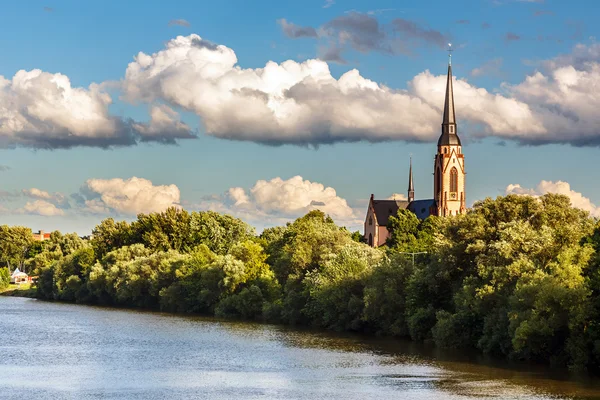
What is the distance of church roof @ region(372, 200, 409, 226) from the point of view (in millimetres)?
169000

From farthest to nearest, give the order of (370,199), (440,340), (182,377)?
(370,199)
(440,340)
(182,377)

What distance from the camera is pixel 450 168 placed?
168 metres

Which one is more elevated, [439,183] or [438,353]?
[439,183]

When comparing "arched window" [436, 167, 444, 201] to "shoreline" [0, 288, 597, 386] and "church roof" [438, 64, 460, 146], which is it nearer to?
"church roof" [438, 64, 460, 146]

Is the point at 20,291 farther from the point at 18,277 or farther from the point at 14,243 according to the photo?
the point at 14,243

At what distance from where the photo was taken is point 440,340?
194 feet

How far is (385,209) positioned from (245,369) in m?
124

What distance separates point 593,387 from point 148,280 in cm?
7421

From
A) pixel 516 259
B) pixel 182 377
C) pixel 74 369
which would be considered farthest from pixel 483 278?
pixel 74 369

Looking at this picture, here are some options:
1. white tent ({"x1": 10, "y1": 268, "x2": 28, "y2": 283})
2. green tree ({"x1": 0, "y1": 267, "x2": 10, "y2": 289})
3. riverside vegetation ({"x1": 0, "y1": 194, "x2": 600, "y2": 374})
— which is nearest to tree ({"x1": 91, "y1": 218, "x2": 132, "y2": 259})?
riverside vegetation ({"x1": 0, "y1": 194, "x2": 600, "y2": 374})

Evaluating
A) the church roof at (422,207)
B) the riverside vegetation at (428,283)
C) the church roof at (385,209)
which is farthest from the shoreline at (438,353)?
the church roof at (422,207)

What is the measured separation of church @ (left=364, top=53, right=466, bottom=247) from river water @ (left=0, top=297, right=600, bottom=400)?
9743 cm

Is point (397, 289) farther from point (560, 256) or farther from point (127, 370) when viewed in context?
point (127, 370)

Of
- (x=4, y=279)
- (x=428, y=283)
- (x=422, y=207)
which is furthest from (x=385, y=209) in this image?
(x=428, y=283)
